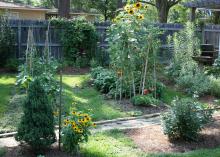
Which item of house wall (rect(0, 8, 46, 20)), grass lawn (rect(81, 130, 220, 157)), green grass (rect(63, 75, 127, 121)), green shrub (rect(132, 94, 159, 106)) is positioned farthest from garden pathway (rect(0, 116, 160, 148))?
house wall (rect(0, 8, 46, 20))

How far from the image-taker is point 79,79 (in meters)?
12.2

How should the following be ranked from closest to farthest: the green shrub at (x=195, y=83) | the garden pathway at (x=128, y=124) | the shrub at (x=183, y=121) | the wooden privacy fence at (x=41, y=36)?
1. the shrub at (x=183, y=121)
2. the garden pathway at (x=128, y=124)
3. the green shrub at (x=195, y=83)
4. the wooden privacy fence at (x=41, y=36)

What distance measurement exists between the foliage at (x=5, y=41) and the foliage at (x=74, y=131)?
27.9 ft

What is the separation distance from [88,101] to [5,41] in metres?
5.50

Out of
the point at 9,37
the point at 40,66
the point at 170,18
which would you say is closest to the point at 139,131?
the point at 40,66

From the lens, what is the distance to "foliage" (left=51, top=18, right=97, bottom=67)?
14820mm

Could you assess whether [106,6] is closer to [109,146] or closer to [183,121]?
[183,121]

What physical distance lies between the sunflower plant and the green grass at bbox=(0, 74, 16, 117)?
266 centimetres

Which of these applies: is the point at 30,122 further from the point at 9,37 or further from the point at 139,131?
the point at 9,37

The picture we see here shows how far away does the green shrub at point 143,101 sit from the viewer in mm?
9281

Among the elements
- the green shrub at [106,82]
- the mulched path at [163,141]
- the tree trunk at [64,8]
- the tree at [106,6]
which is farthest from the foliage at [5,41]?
the tree at [106,6]

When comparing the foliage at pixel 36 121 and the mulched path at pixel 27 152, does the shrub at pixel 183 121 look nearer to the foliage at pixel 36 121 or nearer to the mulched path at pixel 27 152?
the mulched path at pixel 27 152

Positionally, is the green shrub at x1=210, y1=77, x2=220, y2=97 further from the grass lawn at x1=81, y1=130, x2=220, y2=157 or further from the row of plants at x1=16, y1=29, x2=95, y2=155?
the row of plants at x1=16, y1=29, x2=95, y2=155

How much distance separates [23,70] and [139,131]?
133 inches
